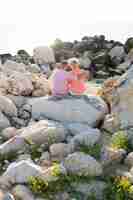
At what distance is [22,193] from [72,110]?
3.71m

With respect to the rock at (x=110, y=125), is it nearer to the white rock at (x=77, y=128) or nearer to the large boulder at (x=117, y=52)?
the white rock at (x=77, y=128)

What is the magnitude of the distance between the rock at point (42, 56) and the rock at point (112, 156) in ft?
40.1

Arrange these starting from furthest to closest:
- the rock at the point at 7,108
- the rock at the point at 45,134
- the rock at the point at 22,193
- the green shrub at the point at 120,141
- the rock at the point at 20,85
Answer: the rock at the point at 20,85 → the rock at the point at 7,108 → the rock at the point at 45,134 → the green shrub at the point at 120,141 → the rock at the point at 22,193

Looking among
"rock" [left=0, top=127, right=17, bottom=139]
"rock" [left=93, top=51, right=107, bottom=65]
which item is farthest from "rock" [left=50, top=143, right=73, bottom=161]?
"rock" [left=93, top=51, right=107, bottom=65]

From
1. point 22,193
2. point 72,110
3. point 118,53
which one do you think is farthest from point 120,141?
point 118,53

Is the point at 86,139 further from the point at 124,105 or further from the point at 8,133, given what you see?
the point at 8,133

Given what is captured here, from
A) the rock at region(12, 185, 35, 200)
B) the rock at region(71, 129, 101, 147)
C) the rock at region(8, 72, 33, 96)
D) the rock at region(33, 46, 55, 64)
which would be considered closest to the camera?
the rock at region(12, 185, 35, 200)

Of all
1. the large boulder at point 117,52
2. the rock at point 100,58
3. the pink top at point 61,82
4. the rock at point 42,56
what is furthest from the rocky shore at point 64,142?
the large boulder at point 117,52

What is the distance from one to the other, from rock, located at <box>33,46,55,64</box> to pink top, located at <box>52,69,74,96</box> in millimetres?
9028

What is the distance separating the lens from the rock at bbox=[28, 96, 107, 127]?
39.1 feet

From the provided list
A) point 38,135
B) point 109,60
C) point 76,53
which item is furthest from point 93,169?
point 76,53

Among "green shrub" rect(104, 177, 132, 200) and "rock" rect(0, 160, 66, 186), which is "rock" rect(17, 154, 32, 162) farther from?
"green shrub" rect(104, 177, 132, 200)

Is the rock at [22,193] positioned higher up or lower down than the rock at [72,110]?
lower down

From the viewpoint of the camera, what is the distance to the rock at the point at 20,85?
43.9 feet
